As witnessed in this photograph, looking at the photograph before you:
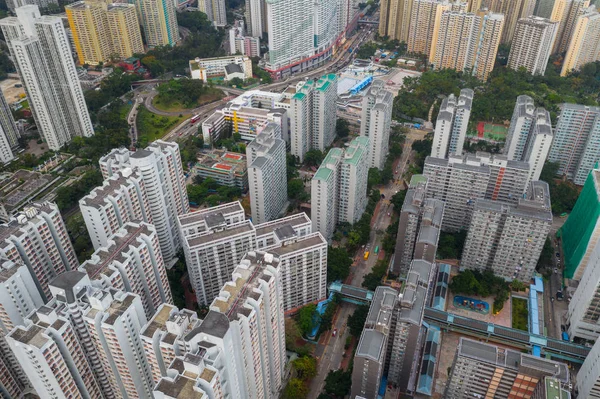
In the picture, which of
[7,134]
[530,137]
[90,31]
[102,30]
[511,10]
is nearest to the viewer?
[530,137]

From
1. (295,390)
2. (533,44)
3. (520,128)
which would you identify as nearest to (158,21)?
(533,44)

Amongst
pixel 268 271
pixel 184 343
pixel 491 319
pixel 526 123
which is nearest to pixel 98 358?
pixel 184 343

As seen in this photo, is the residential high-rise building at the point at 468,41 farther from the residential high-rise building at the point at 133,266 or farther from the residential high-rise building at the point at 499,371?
the residential high-rise building at the point at 133,266

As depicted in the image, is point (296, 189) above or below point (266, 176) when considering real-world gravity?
below

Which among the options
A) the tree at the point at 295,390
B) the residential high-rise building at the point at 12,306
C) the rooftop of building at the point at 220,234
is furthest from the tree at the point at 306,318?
the residential high-rise building at the point at 12,306

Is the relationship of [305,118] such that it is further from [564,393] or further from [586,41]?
[586,41]

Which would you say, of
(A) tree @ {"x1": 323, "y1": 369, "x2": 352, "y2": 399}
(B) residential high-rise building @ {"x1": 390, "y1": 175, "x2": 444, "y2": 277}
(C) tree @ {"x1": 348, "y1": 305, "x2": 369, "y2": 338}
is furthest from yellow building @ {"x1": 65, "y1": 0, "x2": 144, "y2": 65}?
(A) tree @ {"x1": 323, "y1": 369, "x2": 352, "y2": 399}

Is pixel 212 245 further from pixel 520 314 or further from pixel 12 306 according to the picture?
pixel 520 314
